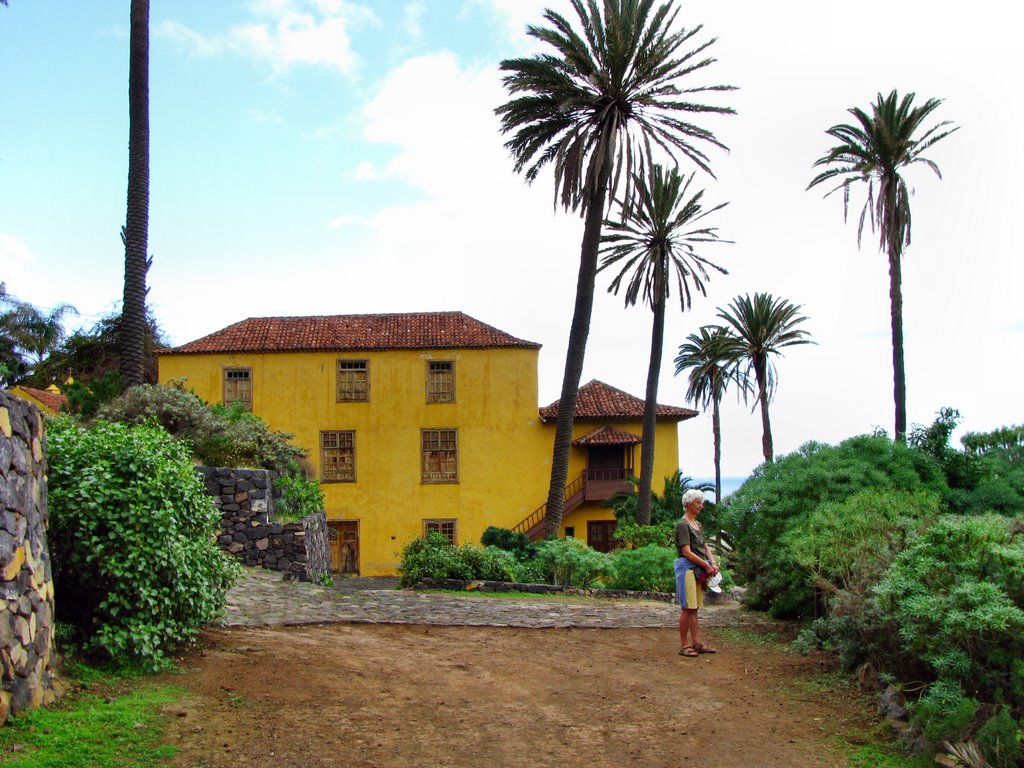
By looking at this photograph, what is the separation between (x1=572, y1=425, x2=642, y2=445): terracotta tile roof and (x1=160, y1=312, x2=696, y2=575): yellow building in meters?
0.05

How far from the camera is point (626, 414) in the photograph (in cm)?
3503

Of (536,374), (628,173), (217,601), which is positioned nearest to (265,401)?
(536,374)

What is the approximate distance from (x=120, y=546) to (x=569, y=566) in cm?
1204

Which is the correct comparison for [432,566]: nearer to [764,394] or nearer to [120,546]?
[120,546]

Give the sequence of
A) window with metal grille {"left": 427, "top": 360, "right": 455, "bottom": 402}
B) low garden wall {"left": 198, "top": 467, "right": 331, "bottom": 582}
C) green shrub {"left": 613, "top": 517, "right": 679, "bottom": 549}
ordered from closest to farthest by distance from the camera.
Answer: low garden wall {"left": 198, "top": 467, "right": 331, "bottom": 582}
green shrub {"left": 613, "top": 517, "right": 679, "bottom": 549}
window with metal grille {"left": 427, "top": 360, "right": 455, "bottom": 402}

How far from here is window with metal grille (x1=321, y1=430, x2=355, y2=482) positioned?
1345 inches

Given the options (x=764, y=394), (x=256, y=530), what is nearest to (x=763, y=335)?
(x=764, y=394)

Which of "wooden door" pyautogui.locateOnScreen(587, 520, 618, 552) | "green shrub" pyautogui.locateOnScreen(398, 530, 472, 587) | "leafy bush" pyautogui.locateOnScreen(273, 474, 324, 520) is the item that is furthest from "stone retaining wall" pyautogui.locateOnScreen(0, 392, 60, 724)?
"wooden door" pyautogui.locateOnScreen(587, 520, 618, 552)

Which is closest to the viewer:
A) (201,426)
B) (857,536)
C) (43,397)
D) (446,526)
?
(857,536)

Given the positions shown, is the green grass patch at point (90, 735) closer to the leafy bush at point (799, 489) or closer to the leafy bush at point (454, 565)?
the leafy bush at point (799, 489)

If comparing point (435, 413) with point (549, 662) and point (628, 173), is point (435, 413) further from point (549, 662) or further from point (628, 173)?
point (549, 662)

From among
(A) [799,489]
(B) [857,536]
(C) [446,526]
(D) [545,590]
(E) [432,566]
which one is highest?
(A) [799,489]

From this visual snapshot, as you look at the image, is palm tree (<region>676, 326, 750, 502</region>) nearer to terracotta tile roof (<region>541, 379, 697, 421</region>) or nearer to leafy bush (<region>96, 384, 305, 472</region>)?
terracotta tile roof (<region>541, 379, 697, 421</region>)

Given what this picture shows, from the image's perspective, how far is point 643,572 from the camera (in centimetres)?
1895
